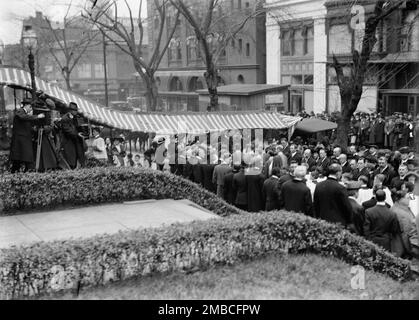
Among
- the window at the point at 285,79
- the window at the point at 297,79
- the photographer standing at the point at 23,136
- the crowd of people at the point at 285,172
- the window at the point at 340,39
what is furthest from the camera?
the window at the point at 285,79

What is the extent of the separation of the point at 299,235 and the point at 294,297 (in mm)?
1711

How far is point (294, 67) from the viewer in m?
41.8

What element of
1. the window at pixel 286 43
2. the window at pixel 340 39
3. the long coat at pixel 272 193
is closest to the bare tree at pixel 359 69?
the long coat at pixel 272 193

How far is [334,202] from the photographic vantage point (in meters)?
9.77

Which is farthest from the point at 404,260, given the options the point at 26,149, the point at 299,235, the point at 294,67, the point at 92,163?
the point at 294,67

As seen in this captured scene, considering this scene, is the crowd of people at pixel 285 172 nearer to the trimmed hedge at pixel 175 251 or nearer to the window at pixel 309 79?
the trimmed hedge at pixel 175 251

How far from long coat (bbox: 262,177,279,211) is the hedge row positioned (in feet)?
3.08

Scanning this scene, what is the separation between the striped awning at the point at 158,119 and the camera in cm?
1559

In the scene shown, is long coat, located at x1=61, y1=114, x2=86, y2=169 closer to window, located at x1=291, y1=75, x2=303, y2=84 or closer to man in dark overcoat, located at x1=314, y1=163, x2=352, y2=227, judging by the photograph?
man in dark overcoat, located at x1=314, y1=163, x2=352, y2=227

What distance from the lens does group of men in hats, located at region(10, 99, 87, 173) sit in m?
12.2

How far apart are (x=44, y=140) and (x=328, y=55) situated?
91.2 feet

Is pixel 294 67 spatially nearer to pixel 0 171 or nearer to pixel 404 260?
pixel 0 171

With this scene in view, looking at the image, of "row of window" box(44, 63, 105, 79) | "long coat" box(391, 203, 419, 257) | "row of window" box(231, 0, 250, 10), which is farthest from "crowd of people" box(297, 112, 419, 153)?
"row of window" box(44, 63, 105, 79)

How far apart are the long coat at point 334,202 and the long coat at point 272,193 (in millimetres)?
1691
